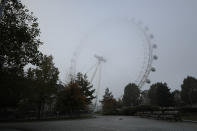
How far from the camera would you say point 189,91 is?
102 meters

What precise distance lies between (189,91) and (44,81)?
75.2 metres

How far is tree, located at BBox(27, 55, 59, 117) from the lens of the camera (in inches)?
1710

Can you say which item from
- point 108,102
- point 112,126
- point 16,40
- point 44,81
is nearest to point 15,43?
point 16,40

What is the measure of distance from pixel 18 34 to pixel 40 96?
2562 centimetres

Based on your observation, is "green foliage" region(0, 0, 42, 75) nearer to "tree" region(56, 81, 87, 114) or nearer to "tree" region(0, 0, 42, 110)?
"tree" region(0, 0, 42, 110)

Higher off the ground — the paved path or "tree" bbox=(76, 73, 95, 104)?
"tree" bbox=(76, 73, 95, 104)

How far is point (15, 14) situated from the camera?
20.9m

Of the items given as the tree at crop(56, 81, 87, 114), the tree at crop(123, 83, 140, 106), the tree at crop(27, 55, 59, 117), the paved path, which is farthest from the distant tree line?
the paved path

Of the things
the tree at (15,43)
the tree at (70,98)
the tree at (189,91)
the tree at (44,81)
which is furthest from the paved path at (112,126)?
the tree at (189,91)

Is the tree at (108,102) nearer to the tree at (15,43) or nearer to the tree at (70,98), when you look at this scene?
the tree at (70,98)

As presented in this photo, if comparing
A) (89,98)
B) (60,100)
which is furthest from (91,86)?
(60,100)

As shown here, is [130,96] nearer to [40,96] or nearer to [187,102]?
[187,102]

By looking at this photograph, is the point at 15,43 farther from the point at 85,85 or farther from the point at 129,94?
the point at 129,94

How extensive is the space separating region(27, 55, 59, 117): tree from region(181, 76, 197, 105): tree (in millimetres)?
70995
